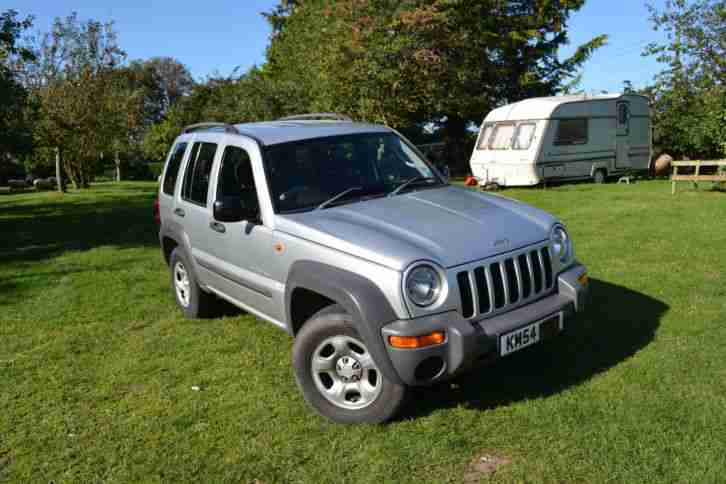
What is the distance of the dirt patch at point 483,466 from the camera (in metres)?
3.40

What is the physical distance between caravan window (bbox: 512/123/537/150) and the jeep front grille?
14.9 m

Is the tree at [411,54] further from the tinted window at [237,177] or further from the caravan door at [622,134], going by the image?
the tinted window at [237,177]

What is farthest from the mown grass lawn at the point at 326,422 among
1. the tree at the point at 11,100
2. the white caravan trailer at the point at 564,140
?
the white caravan trailer at the point at 564,140

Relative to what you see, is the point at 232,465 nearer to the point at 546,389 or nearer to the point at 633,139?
the point at 546,389

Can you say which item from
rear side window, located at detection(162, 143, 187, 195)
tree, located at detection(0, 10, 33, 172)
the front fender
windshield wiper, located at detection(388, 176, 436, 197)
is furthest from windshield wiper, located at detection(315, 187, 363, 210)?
tree, located at detection(0, 10, 33, 172)

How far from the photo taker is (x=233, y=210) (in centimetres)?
467

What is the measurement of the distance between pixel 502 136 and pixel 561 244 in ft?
51.3

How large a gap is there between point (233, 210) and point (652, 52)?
23.1 metres

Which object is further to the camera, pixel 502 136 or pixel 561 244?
pixel 502 136

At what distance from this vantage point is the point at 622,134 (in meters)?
20.1

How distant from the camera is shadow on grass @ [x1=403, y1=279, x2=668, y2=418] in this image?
4297 mm

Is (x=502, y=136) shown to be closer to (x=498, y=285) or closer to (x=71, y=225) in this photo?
(x=71, y=225)

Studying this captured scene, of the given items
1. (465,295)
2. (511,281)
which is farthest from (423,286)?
(511,281)

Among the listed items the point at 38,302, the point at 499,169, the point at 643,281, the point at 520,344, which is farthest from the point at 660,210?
the point at 38,302
